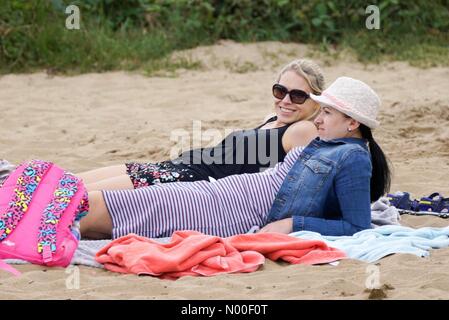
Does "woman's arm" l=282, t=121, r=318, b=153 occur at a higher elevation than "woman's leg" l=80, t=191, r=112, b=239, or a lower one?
higher

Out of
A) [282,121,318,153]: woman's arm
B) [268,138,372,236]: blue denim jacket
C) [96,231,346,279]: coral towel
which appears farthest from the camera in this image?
[282,121,318,153]: woman's arm

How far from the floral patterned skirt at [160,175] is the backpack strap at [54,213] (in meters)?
0.53

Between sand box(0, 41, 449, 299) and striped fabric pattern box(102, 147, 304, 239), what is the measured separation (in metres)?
0.39

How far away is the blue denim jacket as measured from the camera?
181 inches

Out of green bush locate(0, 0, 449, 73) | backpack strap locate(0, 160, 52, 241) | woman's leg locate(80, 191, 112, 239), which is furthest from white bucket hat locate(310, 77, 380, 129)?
green bush locate(0, 0, 449, 73)

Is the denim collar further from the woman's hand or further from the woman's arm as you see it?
the woman's hand

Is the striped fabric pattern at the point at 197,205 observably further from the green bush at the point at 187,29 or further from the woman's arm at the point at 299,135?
the green bush at the point at 187,29

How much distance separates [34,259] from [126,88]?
464 centimetres

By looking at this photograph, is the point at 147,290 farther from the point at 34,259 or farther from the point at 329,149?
the point at 329,149

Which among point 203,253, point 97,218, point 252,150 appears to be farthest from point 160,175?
point 203,253

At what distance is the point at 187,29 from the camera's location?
993cm

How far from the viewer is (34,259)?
436 cm

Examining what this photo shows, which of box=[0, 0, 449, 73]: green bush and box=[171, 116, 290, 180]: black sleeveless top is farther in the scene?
box=[0, 0, 449, 73]: green bush

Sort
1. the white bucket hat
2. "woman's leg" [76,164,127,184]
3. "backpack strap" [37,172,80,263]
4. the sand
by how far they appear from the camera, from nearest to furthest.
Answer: the sand < "backpack strap" [37,172,80,263] < the white bucket hat < "woman's leg" [76,164,127,184]
